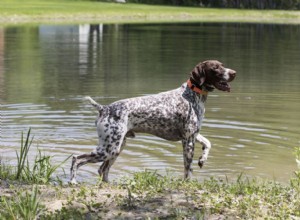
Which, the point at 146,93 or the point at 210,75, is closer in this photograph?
the point at 210,75

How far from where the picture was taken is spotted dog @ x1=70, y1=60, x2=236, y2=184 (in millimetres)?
8078

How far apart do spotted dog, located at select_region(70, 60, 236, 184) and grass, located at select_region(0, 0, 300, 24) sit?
48.1m

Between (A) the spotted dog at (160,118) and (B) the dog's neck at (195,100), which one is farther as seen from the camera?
(B) the dog's neck at (195,100)

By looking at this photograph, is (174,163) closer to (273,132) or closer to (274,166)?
(274,166)

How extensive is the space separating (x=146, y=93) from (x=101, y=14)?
5320 centimetres

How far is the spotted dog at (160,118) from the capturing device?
8.08 metres

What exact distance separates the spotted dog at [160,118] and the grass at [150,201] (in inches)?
35.4

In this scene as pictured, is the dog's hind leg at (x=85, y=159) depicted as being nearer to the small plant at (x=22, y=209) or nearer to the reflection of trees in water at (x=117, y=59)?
the small plant at (x=22, y=209)

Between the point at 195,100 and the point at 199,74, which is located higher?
the point at 199,74

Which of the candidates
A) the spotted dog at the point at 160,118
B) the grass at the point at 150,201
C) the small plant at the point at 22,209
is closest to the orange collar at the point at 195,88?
the spotted dog at the point at 160,118

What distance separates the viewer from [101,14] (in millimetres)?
69750

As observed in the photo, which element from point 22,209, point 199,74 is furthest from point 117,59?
point 22,209

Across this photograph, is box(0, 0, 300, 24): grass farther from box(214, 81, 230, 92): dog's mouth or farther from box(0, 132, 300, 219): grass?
box(0, 132, 300, 219): grass

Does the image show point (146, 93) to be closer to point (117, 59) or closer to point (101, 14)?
point (117, 59)
